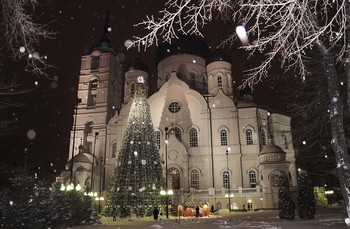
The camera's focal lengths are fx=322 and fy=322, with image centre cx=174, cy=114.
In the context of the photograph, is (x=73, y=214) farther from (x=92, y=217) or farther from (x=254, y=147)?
(x=254, y=147)

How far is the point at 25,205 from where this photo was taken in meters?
13.9

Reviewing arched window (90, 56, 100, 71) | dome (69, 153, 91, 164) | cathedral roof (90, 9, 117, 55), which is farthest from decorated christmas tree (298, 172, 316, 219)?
cathedral roof (90, 9, 117, 55)

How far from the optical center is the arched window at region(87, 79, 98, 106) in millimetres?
48594

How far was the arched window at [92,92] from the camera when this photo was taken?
48594mm

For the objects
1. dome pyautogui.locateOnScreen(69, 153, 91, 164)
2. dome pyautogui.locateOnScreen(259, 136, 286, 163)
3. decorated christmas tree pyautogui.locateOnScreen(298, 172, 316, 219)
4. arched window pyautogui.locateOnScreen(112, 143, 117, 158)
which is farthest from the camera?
arched window pyautogui.locateOnScreen(112, 143, 117, 158)

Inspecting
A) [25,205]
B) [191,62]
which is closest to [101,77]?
[191,62]

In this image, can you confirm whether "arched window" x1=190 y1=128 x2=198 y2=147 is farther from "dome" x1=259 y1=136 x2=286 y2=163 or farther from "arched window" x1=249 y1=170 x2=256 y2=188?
"dome" x1=259 y1=136 x2=286 y2=163

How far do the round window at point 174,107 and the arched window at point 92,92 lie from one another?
12337 millimetres

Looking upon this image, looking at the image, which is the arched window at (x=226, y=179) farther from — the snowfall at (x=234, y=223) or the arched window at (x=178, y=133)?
the snowfall at (x=234, y=223)

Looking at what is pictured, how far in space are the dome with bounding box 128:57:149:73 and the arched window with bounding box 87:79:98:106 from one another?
5841mm

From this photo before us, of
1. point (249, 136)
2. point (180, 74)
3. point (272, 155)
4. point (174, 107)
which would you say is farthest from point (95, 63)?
point (272, 155)

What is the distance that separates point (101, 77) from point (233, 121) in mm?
21247

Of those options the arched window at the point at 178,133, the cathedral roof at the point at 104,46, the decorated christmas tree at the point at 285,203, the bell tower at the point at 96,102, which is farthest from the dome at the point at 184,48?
the decorated christmas tree at the point at 285,203

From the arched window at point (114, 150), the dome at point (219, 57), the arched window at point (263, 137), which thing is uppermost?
the dome at point (219, 57)
